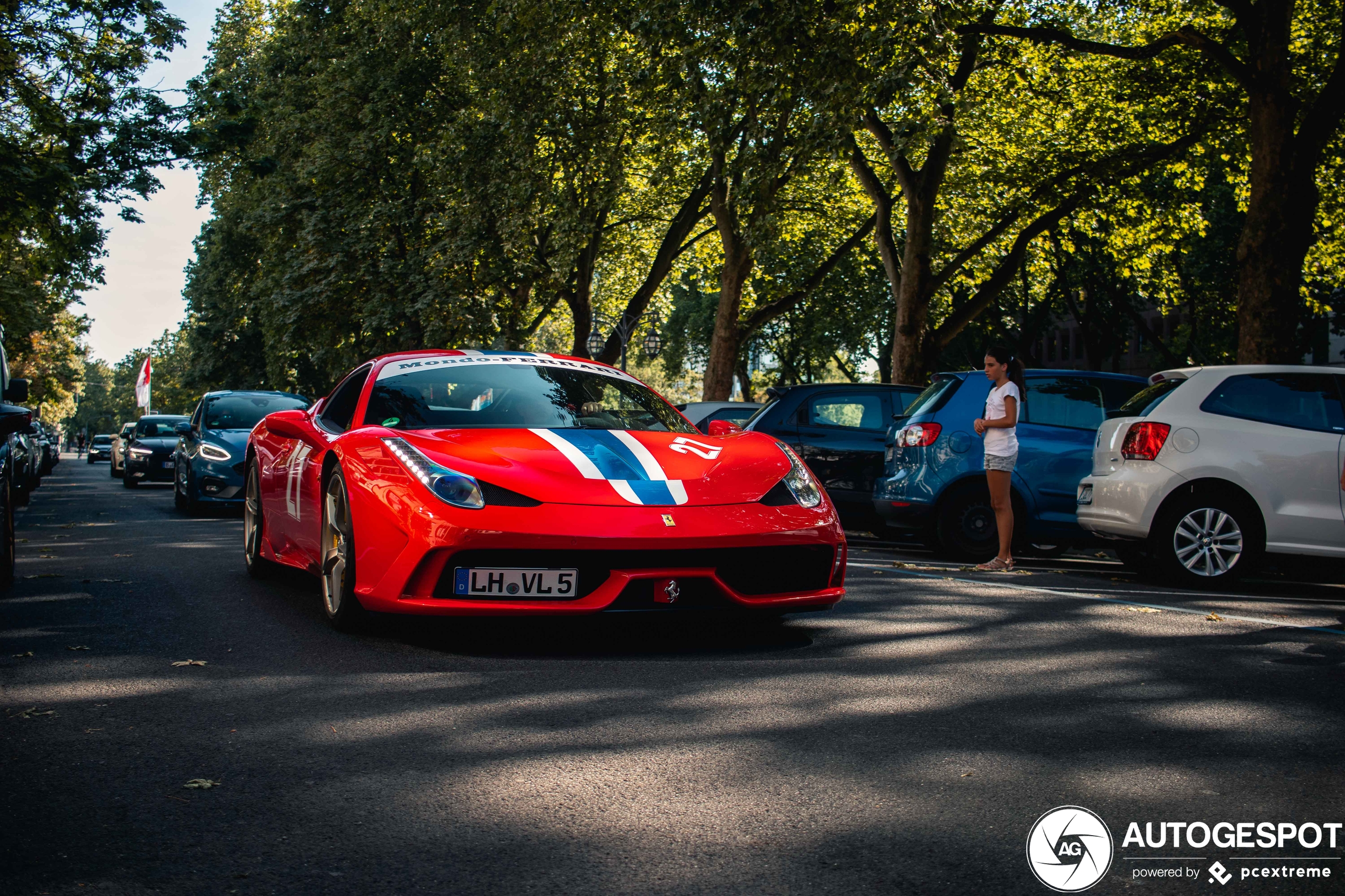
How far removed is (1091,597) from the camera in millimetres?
8156

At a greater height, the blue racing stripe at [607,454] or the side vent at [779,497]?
the blue racing stripe at [607,454]

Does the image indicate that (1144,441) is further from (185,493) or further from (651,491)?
(185,493)

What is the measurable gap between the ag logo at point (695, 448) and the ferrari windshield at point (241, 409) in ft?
35.1

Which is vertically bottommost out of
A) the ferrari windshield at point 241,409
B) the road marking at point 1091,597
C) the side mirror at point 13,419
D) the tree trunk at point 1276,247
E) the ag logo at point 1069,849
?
the ag logo at point 1069,849

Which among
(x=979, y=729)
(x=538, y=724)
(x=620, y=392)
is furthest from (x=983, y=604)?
(x=538, y=724)

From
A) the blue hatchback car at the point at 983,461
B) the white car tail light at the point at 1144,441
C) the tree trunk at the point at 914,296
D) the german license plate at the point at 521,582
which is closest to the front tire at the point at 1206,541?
the white car tail light at the point at 1144,441

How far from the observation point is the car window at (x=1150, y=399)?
30.9ft

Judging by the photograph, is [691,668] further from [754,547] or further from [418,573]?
[418,573]

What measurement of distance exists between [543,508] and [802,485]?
1369 mm

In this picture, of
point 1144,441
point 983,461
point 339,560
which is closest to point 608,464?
point 339,560

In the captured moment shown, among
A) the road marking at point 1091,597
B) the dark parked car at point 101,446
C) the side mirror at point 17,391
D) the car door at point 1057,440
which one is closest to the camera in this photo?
the road marking at point 1091,597

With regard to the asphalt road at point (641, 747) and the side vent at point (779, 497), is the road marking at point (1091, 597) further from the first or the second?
the side vent at point (779, 497)

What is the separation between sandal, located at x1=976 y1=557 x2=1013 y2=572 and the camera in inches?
386

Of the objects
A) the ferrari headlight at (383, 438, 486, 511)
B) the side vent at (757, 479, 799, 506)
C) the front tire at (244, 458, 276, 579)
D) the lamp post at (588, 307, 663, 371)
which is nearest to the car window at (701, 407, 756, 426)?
the front tire at (244, 458, 276, 579)
